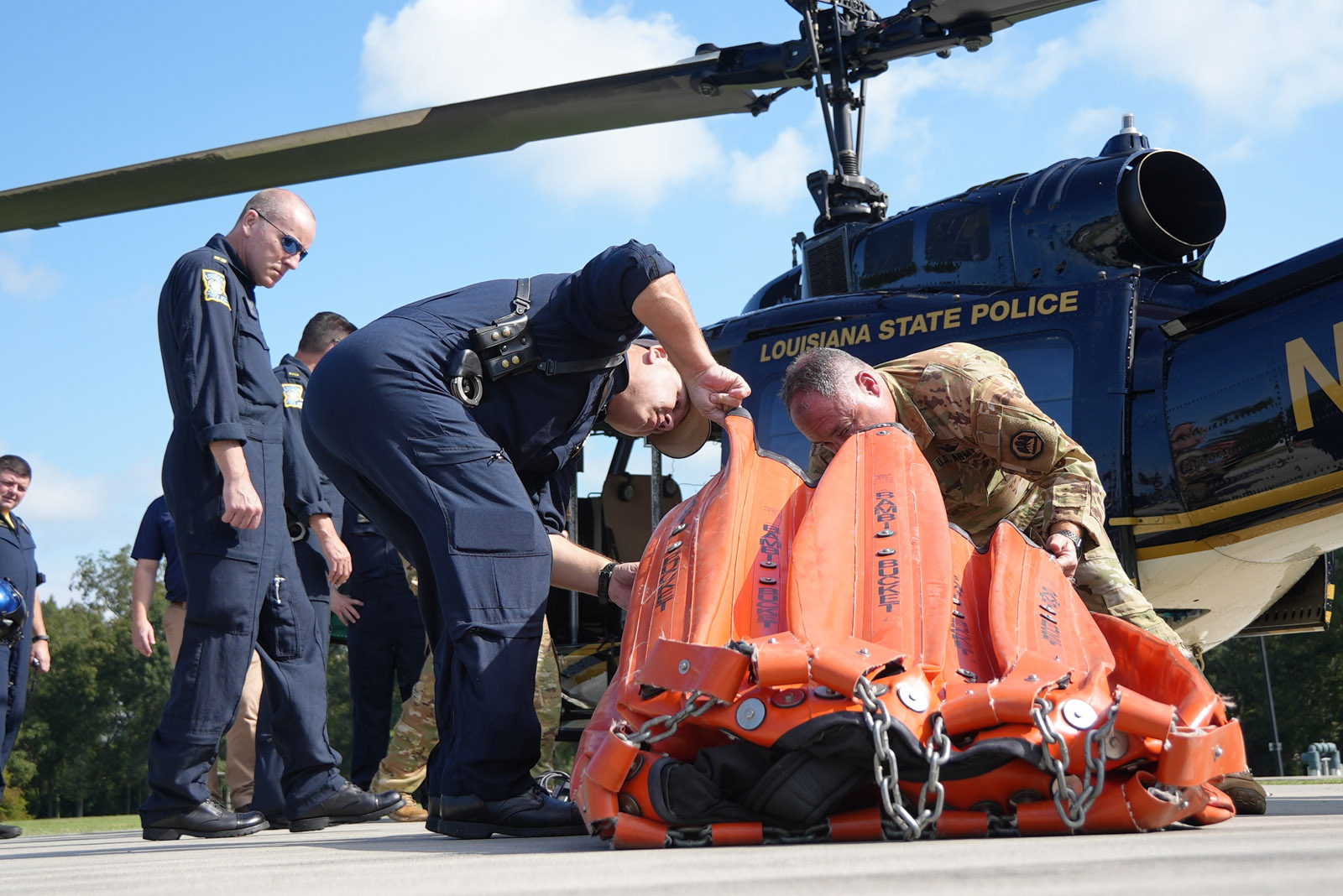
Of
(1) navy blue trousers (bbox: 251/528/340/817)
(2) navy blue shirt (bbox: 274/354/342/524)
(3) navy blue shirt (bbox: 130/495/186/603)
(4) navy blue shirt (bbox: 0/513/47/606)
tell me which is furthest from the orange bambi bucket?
(4) navy blue shirt (bbox: 0/513/47/606)

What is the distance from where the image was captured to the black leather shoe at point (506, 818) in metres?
2.72

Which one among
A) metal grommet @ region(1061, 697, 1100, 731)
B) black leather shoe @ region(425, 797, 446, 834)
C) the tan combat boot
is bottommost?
the tan combat boot

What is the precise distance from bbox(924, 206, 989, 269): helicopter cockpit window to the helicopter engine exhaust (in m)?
0.68

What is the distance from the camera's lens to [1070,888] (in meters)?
1.22

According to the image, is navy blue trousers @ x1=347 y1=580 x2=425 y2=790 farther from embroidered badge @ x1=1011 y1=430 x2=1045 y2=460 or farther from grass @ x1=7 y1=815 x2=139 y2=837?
embroidered badge @ x1=1011 y1=430 x2=1045 y2=460

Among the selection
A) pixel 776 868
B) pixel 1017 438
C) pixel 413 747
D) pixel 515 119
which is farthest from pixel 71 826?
pixel 776 868

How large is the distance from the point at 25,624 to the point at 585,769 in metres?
5.31

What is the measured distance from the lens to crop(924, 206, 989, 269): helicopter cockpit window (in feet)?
19.9

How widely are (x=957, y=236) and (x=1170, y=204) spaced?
1.02 metres

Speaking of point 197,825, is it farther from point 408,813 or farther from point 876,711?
point 876,711

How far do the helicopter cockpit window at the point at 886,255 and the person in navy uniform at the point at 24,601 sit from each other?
188 inches

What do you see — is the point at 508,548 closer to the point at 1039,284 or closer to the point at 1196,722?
the point at 1196,722

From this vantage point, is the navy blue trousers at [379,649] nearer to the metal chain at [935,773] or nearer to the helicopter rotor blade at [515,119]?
the helicopter rotor blade at [515,119]

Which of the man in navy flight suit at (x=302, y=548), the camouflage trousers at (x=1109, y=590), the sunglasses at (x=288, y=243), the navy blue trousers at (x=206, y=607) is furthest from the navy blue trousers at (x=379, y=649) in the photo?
the camouflage trousers at (x=1109, y=590)
